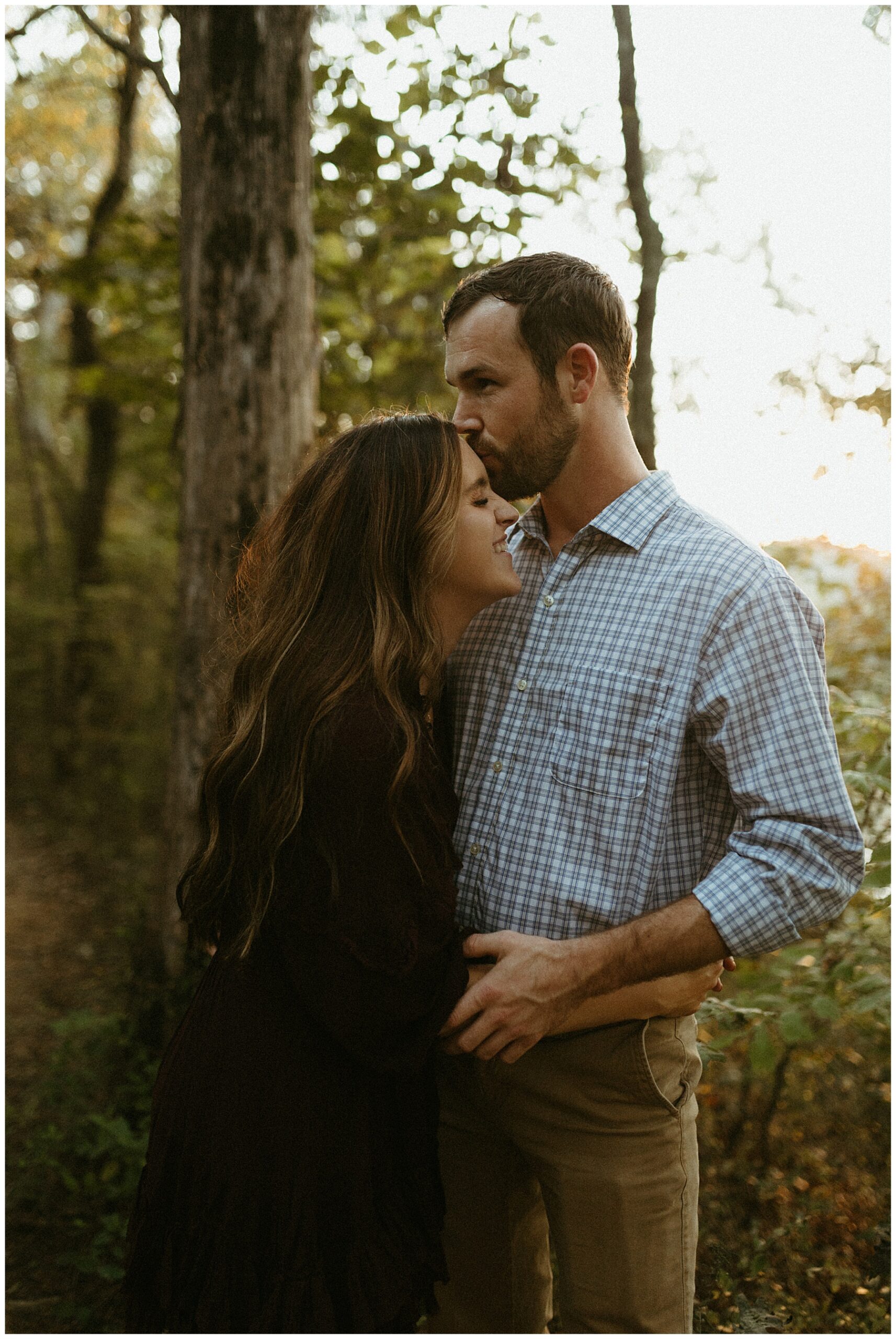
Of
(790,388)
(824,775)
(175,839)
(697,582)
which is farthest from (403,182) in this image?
(824,775)

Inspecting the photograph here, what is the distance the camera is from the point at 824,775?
1.68 m

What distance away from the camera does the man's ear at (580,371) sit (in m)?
2.26

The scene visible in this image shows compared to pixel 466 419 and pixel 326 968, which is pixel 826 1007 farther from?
pixel 466 419

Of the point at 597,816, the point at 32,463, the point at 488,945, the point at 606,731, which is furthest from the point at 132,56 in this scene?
the point at 32,463

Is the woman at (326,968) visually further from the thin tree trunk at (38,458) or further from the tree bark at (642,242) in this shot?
the thin tree trunk at (38,458)

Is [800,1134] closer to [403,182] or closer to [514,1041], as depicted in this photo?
[514,1041]

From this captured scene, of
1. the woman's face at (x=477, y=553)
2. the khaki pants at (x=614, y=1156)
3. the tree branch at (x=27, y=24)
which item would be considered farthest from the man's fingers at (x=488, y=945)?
the tree branch at (x=27, y=24)

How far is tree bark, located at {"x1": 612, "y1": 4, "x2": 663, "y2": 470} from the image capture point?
3.41 meters

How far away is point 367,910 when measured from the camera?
167 cm

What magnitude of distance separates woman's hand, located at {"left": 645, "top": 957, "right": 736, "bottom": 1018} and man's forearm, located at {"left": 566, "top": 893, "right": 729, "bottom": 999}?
0.07 metres

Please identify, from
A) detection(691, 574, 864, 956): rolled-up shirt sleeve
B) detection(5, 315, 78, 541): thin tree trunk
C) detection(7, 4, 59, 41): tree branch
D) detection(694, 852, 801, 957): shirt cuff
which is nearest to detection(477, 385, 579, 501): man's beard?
detection(691, 574, 864, 956): rolled-up shirt sleeve

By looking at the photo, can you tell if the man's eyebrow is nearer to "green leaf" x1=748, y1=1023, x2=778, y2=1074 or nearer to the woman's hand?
the woman's hand

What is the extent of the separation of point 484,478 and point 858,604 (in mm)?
2645

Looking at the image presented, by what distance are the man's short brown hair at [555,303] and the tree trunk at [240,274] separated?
4.89 feet
